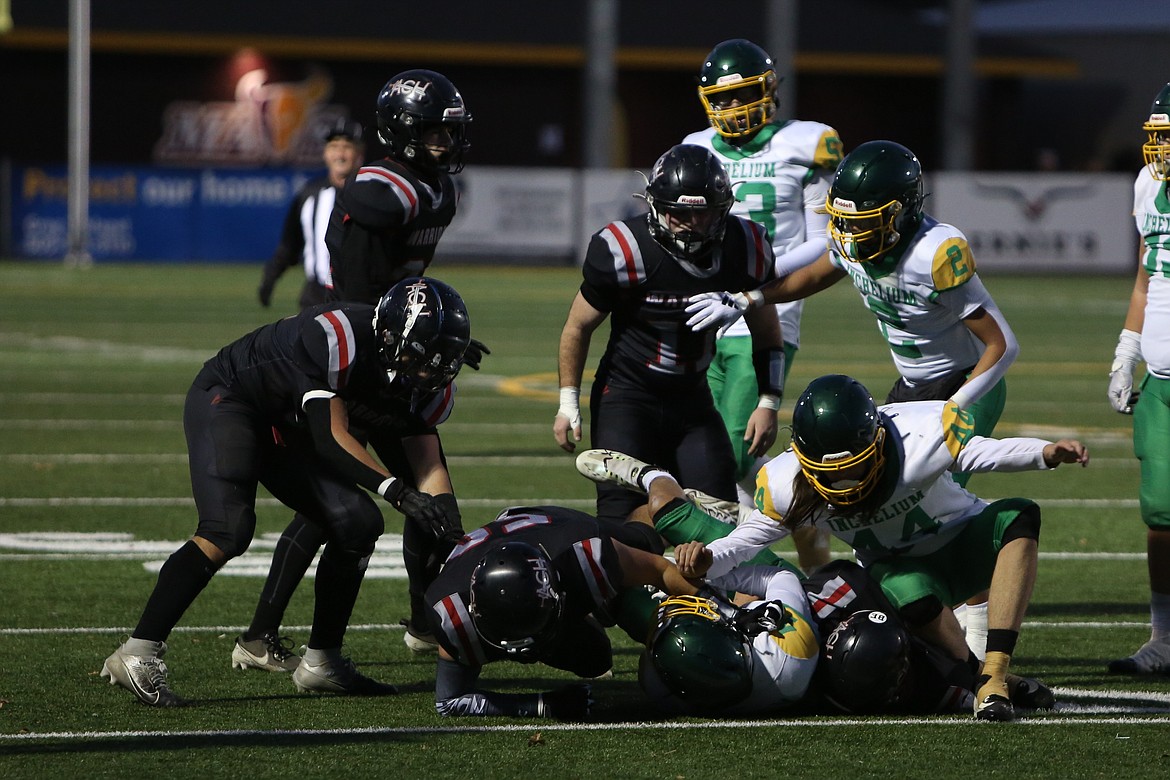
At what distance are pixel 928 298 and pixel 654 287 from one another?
950 millimetres

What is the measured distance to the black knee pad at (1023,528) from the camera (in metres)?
5.39

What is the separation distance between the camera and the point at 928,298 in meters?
6.20

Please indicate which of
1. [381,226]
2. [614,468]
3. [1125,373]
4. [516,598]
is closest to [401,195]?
[381,226]

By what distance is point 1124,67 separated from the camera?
41438mm

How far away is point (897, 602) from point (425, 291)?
1722 mm

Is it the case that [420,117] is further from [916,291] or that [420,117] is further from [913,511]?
[913,511]

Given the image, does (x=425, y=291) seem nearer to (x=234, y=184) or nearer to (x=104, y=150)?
(x=234, y=184)

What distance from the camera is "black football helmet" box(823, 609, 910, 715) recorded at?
523cm

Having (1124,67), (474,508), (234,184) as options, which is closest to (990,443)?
(474,508)

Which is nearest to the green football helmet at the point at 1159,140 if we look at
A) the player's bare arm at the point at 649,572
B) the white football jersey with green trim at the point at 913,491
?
the white football jersey with green trim at the point at 913,491

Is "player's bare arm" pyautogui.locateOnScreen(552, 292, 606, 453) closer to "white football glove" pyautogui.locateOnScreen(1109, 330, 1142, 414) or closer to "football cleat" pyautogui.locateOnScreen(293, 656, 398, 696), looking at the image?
"football cleat" pyautogui.locateOnScreen(293, 656, 398, 696)

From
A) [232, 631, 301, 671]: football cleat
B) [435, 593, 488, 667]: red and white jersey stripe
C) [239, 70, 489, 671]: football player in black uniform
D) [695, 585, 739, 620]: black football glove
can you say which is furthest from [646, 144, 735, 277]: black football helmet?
[232, 631, 301, 671]: football cleat

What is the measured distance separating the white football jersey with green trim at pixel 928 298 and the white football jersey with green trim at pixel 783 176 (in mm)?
1408

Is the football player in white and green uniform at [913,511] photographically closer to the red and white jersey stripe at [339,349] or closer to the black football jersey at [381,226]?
the red and white jersey stripe at [339,349]
